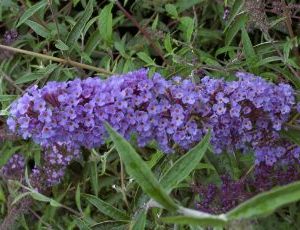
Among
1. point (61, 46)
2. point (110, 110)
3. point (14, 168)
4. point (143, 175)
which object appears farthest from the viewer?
point (14, 168)

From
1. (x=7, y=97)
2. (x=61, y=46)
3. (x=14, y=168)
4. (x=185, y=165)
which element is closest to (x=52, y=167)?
(x=14, y=168)

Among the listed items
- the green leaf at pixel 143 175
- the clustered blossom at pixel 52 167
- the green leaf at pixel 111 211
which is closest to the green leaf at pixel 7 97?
the clustered blossom at pixel 52 167

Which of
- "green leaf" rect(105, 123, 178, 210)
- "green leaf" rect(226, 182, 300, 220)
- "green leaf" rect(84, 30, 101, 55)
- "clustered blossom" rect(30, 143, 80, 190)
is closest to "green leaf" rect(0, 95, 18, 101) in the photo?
"clustered blossom" rect(30, 143, 80, 190)

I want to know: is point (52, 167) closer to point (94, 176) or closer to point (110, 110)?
point (94, 176)

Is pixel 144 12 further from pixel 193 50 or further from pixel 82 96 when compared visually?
pixel 82 96

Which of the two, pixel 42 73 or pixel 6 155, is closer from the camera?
pixel 42 73

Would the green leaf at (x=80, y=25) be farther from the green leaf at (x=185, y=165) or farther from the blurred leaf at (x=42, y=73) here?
the green leaf at (x=185, y=165)

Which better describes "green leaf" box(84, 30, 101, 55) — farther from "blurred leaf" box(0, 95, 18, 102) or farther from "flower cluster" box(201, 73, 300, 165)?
"flower cluster" box(201, 73, 300, 165)
